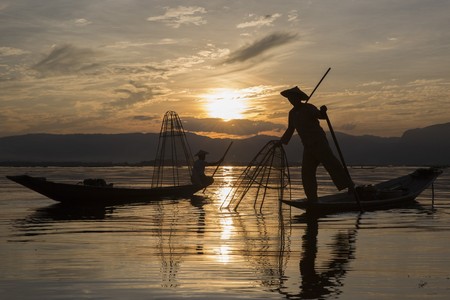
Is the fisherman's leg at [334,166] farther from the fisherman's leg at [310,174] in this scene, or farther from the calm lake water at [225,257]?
the calm lake water at [225,257]

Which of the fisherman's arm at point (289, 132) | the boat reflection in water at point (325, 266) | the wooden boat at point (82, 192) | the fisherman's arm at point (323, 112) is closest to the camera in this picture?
the boat reflection in water at point (325, 266)

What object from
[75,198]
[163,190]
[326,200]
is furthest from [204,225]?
[163,190]

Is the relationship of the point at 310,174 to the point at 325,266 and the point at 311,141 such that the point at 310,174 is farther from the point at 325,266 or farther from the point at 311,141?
the point at 325,266

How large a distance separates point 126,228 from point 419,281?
778 centimetres

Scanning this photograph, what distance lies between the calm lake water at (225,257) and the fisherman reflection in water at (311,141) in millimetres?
1033

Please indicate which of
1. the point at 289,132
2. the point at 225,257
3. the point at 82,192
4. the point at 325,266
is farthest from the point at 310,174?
the point at 82,192

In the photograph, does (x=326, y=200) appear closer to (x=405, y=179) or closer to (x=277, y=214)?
(x=277, y=214)

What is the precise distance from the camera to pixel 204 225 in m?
14.2

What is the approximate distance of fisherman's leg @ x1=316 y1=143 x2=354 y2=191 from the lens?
1628 centimetres

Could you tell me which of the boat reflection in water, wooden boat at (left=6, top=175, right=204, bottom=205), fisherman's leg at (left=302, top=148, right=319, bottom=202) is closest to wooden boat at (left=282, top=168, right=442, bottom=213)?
fisherman's leg at (left=302, top=148, right=319, bottom=202)

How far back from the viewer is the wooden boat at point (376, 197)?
16531 mm

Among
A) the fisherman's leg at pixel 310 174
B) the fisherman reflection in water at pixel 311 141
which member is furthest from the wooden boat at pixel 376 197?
the fisherman reflection in water at pixel 311 141

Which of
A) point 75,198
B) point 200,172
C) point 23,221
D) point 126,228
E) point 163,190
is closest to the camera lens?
point 126,228

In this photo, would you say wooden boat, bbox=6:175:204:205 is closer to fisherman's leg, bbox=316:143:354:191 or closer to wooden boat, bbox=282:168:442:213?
wooden boat, bbox=282:168:442:213
